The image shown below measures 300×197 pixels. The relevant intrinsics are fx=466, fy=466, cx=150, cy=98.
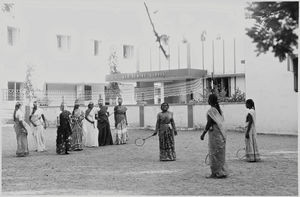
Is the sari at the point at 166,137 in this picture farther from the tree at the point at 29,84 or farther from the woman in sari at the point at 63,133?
the tree at the point at 29,84

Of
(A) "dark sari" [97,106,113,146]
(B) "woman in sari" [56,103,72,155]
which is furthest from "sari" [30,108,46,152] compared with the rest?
(A) "dark sari" [97,106,113,146]

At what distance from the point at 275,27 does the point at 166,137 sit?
20.7 feet

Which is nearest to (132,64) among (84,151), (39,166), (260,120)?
(260,120)

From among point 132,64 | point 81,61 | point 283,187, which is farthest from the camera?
point 132,64

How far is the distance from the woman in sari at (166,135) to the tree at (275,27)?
5.99 m

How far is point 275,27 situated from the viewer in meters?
5.43

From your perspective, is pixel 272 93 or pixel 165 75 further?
pixel 165 75

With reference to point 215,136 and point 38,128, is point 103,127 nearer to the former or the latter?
point 38,128

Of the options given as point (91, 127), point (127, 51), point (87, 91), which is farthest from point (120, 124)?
point (127, 51)

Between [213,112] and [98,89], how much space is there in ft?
82.6

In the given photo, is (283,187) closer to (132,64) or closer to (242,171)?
(242,171)

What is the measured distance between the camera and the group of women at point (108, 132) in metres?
8.85

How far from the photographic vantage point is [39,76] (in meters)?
28.8

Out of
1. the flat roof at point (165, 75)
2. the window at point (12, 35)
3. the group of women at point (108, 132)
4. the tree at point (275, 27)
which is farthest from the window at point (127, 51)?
the tree at point (275, 27)
